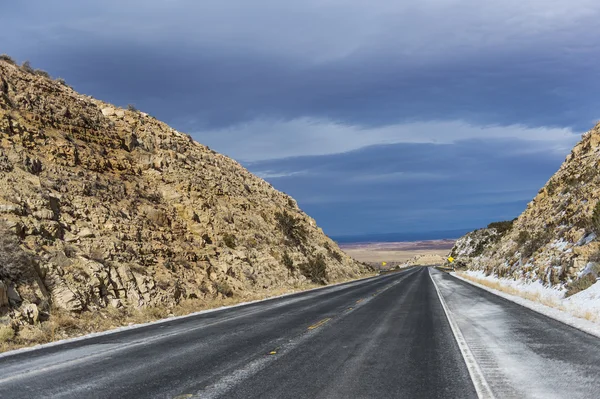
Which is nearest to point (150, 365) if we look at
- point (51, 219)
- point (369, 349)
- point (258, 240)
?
point (369, 349)

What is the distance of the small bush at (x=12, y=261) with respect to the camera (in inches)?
567

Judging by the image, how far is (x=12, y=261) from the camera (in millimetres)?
14695

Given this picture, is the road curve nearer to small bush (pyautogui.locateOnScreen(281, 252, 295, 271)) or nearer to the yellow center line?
the yellow center line

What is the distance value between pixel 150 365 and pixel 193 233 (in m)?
22.5

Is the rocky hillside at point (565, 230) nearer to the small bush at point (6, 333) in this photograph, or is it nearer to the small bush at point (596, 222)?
the small bush at point (596, 222)

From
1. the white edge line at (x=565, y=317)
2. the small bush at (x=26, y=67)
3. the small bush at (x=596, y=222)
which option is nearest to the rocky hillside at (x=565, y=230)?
the small bush at (x=596, y=222)

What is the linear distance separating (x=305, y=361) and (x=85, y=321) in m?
9.98

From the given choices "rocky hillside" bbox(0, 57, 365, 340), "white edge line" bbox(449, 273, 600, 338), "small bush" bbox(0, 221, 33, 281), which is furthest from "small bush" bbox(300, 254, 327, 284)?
"small bush" bbox(0, 221, 33, 281)

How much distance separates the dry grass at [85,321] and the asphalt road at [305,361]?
60.2 inches

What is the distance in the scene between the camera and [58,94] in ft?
105

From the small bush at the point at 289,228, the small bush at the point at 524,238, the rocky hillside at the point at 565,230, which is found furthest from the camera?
the small bush at the point at 289,228

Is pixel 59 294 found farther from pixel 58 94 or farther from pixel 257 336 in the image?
pixel 58 94

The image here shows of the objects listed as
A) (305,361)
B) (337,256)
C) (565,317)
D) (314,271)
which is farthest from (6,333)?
(337,256)

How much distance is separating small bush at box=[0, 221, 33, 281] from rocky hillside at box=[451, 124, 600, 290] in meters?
20.7
